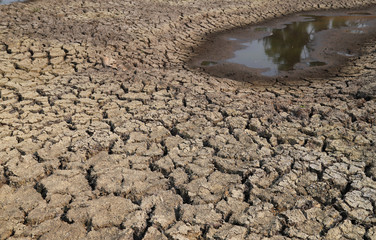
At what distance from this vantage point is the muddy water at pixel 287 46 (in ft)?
17.1

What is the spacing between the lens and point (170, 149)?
2.85 m

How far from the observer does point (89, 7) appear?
7.01 m

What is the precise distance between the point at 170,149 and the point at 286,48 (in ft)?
13.6

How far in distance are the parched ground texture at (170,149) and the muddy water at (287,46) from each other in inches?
22.4

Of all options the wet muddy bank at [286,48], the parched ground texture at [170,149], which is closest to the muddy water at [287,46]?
the wet muddy bank at [286,48]

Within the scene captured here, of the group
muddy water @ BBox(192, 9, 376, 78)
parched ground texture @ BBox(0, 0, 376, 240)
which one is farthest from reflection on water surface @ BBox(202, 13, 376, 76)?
parched ground texture @ BBox(0, 0, 376, 240)

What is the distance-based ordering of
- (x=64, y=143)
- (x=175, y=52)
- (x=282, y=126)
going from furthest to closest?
(x=175, y=52), (x=282, y=126), (x=64, y=143)

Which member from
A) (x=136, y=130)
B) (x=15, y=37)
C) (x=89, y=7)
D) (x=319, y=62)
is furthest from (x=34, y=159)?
(x=89, y=7)

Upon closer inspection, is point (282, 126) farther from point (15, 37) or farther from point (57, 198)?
point (15, 37)

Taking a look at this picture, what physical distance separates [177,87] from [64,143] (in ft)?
5.12

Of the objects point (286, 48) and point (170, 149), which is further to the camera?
point (286, 48)

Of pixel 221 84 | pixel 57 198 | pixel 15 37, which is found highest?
pixel 15 37

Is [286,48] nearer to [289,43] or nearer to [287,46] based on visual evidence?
[287,46]

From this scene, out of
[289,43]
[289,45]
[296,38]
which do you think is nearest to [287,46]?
[289,45]
